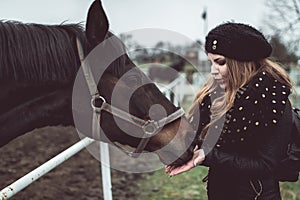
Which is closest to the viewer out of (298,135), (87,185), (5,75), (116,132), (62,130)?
(5,75)

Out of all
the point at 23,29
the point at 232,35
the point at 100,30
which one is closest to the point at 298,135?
the point at 232,35

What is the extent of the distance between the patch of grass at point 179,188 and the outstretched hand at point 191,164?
2.33m

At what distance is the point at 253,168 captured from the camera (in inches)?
70.7

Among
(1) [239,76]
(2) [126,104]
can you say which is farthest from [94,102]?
(1) [239,76]

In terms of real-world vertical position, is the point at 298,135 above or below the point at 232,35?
below

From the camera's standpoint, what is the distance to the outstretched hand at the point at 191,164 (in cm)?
185

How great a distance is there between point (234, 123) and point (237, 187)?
15.1 inches

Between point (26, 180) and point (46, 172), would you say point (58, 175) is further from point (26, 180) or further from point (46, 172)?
point (26, 180)

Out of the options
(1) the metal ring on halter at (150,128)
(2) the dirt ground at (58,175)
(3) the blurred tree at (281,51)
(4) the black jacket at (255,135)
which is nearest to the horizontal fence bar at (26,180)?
(1) the metal ring on halter at (150,128)

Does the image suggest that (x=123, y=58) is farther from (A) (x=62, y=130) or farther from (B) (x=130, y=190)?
(A) (x=62, y=130)

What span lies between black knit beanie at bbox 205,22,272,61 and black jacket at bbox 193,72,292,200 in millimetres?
125

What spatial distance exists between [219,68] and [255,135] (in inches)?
16.2

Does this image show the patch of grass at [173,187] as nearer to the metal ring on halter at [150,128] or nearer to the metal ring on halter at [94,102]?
the metal ring on halter at [150,128]

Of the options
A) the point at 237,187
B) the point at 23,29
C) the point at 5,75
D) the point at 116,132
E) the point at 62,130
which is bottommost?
the point at 62,130
